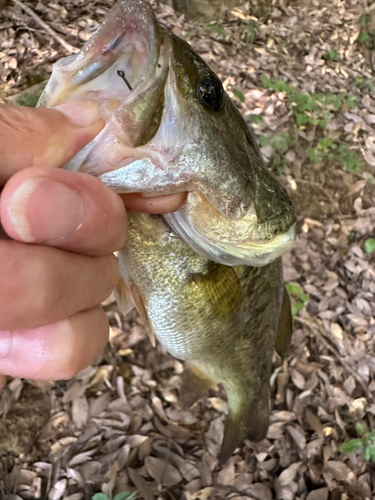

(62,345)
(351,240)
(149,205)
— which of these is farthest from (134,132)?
Result: (351,240)

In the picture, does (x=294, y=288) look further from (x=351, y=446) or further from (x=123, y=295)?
(x=123, y=295)

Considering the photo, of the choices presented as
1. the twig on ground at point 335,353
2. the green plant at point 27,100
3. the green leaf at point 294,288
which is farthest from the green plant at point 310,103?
the green plant at point 27,100

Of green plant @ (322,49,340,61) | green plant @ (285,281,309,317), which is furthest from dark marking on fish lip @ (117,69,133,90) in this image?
green plant @ (322,49,340,61)

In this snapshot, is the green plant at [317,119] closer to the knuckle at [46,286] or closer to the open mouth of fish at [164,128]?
the open mouth of fish at [164,128]

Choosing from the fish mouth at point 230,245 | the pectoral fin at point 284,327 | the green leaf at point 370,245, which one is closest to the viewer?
the fish mouth at point 230,245

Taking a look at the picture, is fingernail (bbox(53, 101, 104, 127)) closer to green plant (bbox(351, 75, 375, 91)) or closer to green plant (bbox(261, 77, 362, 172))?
green plant (bbox(261, 77, 362, 172))

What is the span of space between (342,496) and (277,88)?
10.2 ft

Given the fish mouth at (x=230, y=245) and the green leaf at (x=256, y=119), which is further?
the green leaf at (x=256, y=119)

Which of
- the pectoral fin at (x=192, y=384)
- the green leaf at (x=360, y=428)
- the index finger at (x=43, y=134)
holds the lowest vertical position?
the green leaf at (x=360, y=428)

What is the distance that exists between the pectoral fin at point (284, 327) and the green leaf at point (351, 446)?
1034 millimetres

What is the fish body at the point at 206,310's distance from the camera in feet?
3.38

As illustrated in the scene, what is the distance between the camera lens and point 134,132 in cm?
68

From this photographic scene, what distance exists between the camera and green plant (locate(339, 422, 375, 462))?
212cm

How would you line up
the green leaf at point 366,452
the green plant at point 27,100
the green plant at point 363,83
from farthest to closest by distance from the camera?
the green plant at point 363,83, the green plant at point 27,100, the green leaf at point 366,452
